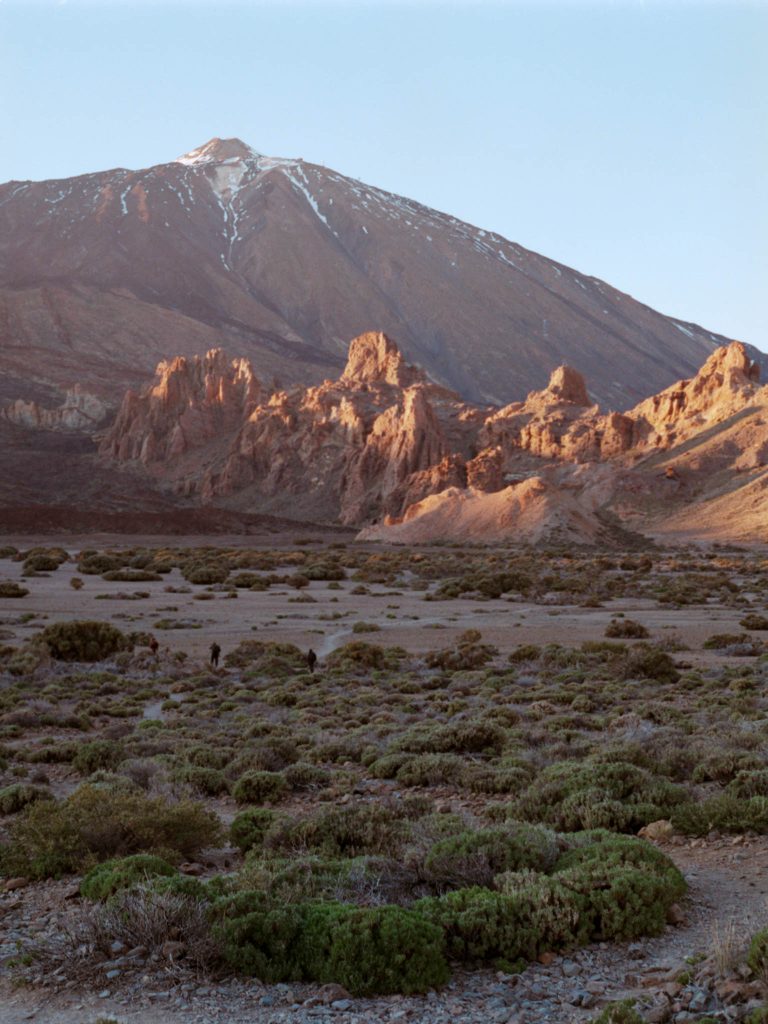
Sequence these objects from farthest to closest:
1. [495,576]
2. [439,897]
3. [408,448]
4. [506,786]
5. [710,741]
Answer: [408,448]
[495,576]
[710,741]
[506,786]
[439,897]

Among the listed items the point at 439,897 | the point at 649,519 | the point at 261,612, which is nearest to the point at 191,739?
the point at 439,897

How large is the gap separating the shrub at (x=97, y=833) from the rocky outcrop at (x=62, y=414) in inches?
5294

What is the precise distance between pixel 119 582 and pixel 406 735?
3142cm

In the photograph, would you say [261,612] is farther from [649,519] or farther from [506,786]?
[649,519]

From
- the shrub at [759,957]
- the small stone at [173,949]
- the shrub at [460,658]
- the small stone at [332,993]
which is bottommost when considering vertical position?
the shrub at [460,658]

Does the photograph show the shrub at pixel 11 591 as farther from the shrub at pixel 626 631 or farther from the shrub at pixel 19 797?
the shrub at pixel 19 797

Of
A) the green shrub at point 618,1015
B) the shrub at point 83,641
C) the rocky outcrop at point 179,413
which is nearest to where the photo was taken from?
the green shrub at point 618,1015

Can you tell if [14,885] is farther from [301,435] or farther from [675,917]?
[301,435]

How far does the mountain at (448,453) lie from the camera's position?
72875 millimetres

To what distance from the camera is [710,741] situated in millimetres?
11969

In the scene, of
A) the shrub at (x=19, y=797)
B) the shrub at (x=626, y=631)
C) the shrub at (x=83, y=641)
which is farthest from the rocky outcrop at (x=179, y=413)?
the shrub at (x=19, y=797)

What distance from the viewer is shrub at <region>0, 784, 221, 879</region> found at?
7.91m

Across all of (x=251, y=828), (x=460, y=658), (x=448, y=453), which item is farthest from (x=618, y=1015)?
(x=448, y=453)

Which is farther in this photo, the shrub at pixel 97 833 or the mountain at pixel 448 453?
the mountain at pixel 448 453
